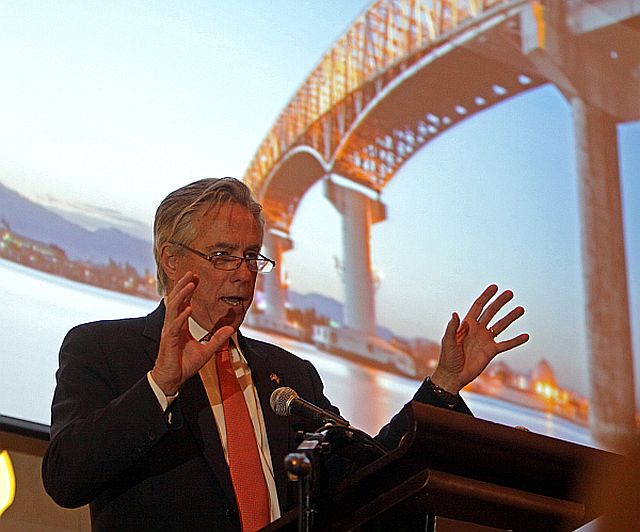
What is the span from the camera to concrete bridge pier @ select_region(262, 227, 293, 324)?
352 centimetres

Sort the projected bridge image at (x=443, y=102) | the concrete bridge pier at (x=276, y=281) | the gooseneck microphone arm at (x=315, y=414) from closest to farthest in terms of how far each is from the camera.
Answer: the gooseneck microphone arm at (x=315, y=414)
the concrete bridge pier at (x=276, y=281)
the projected bridge image at (x=443, y=102)

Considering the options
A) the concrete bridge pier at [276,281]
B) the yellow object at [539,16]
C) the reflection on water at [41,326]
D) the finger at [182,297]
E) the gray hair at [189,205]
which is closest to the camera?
the finger at [182,297]

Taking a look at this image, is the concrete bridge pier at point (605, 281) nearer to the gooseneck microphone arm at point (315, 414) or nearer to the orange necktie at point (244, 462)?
the orange necktie at point (244, 462)

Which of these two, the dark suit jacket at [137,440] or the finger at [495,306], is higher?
the finger at [495,306]

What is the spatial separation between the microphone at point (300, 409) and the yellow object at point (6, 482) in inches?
62.8

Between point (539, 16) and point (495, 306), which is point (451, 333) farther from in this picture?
point (539, 16)

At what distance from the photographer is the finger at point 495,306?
2.22 metres

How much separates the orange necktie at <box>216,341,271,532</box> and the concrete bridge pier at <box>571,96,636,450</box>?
176 centimetres

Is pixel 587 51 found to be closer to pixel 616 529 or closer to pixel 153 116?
pixel 153 116

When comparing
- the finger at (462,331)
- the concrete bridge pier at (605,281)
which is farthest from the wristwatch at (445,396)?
the concrete bridge pier at (605,281)

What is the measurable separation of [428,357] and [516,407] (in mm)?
357

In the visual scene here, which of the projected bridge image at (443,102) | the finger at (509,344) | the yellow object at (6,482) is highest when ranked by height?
the projected bridge image at (443,102)

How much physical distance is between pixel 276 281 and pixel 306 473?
209 centimetres

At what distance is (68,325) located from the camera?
317cm
